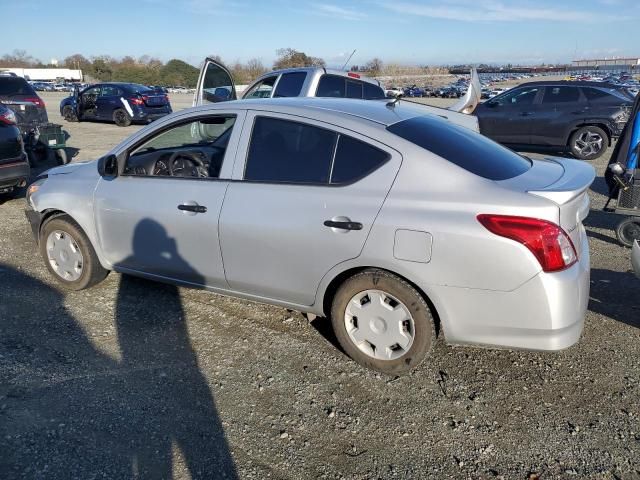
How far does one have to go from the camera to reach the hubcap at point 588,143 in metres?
11.1

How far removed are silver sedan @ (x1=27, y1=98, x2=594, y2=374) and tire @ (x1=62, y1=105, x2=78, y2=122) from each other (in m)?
17.3

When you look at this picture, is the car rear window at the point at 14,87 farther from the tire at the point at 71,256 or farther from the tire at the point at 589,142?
the tire at the point at 589,142

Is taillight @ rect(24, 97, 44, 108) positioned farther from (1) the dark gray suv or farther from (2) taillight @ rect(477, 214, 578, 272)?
(2) taillight @ rect(477, 214, 578, 272)

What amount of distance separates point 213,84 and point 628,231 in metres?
6.75

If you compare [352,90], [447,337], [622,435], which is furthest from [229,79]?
[622,435]

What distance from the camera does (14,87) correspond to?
10789 millimetres

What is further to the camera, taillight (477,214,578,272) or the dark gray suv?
the dark gray suv

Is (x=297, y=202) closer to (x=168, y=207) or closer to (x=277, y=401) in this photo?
(x=168, y=207)

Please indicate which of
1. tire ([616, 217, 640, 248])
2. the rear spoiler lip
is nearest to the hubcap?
tire ([616, 217, 640, 248])

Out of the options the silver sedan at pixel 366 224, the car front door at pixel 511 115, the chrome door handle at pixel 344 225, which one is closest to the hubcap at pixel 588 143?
the car front door at pixel 511 115

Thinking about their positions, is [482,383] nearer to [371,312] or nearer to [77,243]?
[371,312]

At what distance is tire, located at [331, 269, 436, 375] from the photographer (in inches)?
120

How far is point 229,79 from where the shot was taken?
9.32 meters

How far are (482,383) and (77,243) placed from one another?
3.45 m
